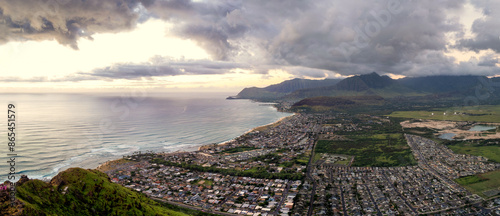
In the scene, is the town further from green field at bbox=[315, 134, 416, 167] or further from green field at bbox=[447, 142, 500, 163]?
green field at bbox=[447, 142, 500, 163]

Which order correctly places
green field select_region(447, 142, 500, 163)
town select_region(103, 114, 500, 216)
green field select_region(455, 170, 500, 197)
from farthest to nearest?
green field select_region(447, 142, 500, 163) → green field select_region(455, 170, 500, 197) → town select_region(103, 114, 500, 216)

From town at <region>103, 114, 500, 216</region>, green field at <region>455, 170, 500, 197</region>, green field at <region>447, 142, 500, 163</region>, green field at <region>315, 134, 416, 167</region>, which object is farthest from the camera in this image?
green field at <region>447, 142, 500, 163</region>

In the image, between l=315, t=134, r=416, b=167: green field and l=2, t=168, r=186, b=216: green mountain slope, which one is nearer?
l=2, t=168, r=186, b=216: green mountain slope

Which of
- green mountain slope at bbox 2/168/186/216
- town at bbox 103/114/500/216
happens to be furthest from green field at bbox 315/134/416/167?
green mountain slope at bbox 2/168/186/216

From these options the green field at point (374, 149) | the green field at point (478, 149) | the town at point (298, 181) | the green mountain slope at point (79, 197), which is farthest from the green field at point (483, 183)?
the green mountain slope at point (79, 197)

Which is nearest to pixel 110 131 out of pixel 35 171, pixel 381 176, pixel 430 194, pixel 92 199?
pixel 35 171

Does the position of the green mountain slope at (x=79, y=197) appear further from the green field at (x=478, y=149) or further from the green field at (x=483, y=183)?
the green field at (x=478, y=149)

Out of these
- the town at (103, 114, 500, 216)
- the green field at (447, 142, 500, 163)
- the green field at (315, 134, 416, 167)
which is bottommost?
the town at (103, 114, 500, 216)

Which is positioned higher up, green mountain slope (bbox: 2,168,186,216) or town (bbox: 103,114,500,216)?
green mountain slope (bbox: 2,168,186,216)
